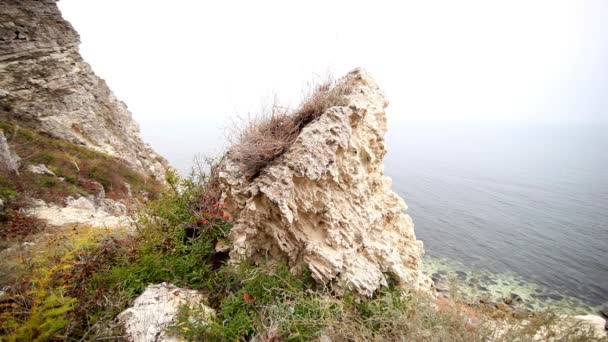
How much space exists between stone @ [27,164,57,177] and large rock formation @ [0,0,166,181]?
7611 millimetres

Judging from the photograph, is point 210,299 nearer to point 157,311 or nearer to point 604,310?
point 157,311

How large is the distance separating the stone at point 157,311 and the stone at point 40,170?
13451mm

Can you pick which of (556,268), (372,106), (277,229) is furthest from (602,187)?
(277,229)

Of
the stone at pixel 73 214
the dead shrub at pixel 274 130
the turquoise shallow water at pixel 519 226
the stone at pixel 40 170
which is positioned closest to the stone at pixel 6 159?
the stone at pixel 40 170

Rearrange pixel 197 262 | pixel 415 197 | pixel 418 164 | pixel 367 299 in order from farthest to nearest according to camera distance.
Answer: pixel 418 164 → pixel 415 197 → pixel 197 262 → pixel 367 299

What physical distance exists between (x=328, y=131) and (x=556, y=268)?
30.1 metres

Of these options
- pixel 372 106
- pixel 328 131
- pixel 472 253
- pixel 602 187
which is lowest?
pixel 472 253

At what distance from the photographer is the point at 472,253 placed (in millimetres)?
26406

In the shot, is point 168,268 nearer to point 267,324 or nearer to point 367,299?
point 267,324

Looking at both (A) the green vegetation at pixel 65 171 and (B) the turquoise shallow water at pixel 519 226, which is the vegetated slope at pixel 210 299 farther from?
(B) the turquoise shallow water at pixel 519 226

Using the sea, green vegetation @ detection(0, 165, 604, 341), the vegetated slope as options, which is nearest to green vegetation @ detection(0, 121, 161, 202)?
the sea

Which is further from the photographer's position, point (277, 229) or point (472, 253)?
point (472, 253)

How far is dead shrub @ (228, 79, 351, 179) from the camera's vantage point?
18.3ft

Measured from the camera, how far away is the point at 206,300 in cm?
447
